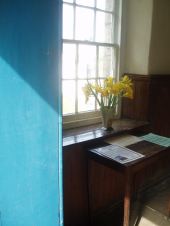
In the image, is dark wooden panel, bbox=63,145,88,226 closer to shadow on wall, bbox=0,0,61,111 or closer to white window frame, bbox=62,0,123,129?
white window frame, bbox=62,0,123,129

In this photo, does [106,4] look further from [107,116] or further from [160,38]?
[107,116]

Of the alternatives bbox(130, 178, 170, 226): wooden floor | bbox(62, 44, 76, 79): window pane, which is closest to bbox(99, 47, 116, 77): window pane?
bbox(62, 44, 76, 79): window pane

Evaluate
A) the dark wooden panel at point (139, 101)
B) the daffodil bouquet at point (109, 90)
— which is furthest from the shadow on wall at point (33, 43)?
the dark wooden panel at point (139, 101)

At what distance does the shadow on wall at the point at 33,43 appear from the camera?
3.62 ft

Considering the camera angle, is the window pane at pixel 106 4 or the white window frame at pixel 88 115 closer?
the white window frame at pixel 88 115

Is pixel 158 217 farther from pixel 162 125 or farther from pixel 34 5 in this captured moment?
pixel 34 5

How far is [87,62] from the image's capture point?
2.17 meters

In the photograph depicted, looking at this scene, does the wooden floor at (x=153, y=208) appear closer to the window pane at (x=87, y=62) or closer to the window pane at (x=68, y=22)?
the window pane at (x=87, y=62)

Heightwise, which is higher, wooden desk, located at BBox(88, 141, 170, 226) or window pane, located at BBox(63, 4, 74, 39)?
window pane, located at BBox(63, 4, 74, 39)

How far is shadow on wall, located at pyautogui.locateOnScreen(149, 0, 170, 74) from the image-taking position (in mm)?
2320

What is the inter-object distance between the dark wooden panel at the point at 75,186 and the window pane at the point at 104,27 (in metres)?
1.11

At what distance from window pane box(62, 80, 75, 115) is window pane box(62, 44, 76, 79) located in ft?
0.23

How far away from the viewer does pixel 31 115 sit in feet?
3.96

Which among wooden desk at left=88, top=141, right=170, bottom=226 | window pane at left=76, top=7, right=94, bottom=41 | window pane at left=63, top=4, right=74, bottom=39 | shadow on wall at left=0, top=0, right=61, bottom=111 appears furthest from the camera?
window pane at left=76, top=7, right=94, bottom=41
